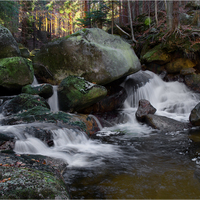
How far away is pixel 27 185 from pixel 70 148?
2671 millimetres

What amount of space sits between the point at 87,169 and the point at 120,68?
606cm

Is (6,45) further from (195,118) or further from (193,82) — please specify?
(193,82)

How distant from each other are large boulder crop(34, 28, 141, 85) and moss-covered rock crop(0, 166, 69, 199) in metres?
6.46

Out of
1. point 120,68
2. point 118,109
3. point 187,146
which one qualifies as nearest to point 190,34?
point 120,68

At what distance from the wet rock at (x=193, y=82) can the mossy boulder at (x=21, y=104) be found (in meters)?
9.36

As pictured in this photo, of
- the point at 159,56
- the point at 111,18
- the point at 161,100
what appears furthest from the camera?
the point at 111,18

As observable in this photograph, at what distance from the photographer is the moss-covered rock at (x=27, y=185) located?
8.10 ft

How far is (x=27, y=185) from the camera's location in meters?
2.61

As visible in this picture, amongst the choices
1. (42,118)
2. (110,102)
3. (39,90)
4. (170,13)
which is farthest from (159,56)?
(42,118)

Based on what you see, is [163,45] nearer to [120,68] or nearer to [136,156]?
[120,68]

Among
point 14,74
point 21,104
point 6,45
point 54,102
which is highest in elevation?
point 6,45

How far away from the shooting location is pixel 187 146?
566 centimetres

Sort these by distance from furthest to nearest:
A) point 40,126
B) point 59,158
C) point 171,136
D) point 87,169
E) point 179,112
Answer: point 179,112 < point 171,136 < point 40,126 < point 59,158 < point 87,169

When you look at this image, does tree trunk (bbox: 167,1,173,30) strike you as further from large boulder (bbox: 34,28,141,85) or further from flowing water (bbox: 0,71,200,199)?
flowing water (bbox: 0,71,200,199)
